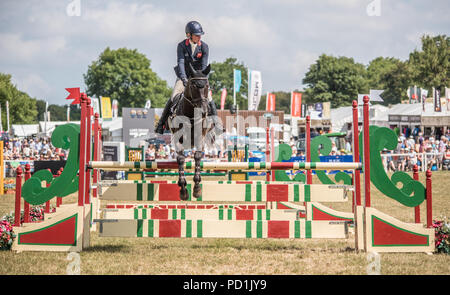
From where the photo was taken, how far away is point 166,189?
5906mm

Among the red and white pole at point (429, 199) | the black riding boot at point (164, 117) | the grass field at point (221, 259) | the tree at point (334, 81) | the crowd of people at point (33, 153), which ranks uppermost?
the tree at point (334, 81)

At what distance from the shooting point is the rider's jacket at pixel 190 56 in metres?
5.82

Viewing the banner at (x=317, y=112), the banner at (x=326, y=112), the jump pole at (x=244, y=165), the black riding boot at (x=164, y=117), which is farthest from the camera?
the banner at (x=326, y=112)

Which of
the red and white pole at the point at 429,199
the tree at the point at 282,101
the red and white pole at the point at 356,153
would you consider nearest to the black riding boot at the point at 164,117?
the red and white pole at the point at 356,153

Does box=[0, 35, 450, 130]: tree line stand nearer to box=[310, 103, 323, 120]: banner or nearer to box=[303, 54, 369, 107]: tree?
box=[303, 54, 369, 107]: tree

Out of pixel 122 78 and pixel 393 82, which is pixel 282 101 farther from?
pixel 122 78

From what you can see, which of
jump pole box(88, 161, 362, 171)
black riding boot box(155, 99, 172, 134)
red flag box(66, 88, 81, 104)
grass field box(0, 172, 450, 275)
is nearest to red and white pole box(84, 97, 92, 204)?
jump pole box(88, 161, 362, 171)

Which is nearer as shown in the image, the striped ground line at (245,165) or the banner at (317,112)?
the striped ground line at (245,165)

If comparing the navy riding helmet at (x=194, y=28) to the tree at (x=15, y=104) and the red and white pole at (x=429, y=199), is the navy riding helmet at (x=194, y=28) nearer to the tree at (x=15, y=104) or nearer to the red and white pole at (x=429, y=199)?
the red and white pole at (x=429, y=199)

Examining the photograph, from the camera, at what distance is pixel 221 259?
5.32 m

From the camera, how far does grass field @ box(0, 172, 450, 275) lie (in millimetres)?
4750

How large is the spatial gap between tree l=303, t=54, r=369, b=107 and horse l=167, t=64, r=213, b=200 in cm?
5733

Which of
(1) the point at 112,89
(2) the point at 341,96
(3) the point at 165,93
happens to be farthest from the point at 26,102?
(2) the point at 341,96

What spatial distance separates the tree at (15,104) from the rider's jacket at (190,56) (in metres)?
52.4
